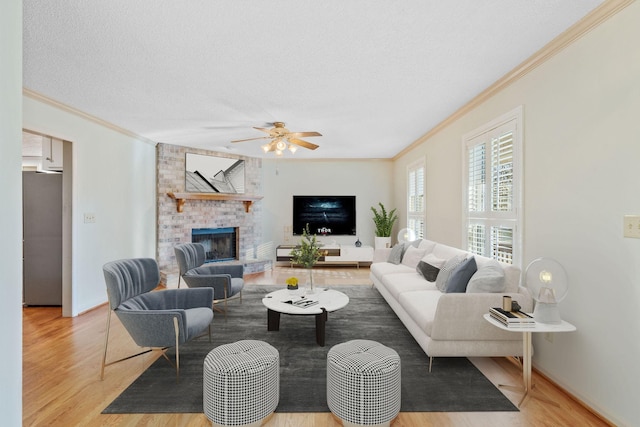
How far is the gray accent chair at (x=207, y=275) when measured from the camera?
3.88 meters

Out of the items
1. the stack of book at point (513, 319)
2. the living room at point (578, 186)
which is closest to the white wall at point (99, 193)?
the living room at point (578, 186)

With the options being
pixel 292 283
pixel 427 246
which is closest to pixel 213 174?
pixel 292 283

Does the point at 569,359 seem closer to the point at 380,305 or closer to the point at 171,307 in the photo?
the point at 380,305

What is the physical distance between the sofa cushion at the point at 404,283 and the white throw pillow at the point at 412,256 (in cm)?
25

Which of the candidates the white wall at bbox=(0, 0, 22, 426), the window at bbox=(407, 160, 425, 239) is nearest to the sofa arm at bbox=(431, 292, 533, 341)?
the white wall at bbox=(0, 0, 22, 426)

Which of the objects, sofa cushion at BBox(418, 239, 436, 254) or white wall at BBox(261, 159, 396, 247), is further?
white wall at BBox(261, 159, 396, 247)

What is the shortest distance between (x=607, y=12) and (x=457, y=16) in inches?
36.8

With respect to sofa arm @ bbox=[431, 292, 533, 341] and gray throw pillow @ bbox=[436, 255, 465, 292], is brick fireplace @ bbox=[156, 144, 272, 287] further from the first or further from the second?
sofa arm @ bbox=[431, 292, 533, 341]

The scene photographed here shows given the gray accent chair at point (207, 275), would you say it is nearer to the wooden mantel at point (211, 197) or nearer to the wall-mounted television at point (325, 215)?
the wooden mantel at point (211, 197)

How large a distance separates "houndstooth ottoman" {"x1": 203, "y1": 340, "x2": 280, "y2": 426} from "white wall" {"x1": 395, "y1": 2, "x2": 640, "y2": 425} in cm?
218

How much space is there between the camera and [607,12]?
1.98 m

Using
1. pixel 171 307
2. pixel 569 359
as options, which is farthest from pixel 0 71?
pixel 569 359

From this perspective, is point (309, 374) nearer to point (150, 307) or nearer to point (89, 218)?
point (150, 307)

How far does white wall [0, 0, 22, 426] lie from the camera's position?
38.0 inches
